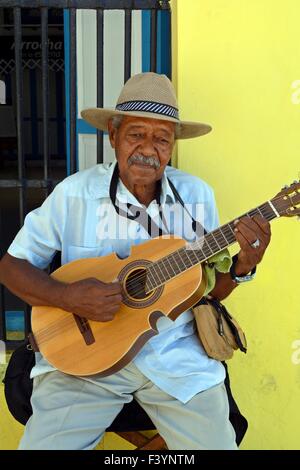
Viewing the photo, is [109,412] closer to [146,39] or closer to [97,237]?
[97,237]

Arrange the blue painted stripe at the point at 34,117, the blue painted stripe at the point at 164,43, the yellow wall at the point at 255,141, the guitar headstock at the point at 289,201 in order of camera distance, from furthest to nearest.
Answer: the blue painted stripe at the point at 34,117, the blue painted stripe at the point at 164,43, the yellow wall at the point at 255,141, the guitar headstock at the point at 289,201

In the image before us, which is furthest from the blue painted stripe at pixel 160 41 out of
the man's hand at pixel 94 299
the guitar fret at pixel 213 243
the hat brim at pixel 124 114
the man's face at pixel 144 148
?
→ the man's hand at pixel 94 299

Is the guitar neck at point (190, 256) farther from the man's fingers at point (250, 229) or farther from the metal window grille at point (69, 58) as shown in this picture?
the metal window grille at point (69, 58)

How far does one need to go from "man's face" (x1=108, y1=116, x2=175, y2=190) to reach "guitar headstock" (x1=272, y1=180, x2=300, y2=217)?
473mm

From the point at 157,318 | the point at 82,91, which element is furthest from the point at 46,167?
the point at 157,318

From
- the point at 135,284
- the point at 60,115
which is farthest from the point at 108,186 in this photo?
the point at 60,115

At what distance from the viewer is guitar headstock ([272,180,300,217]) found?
2018 millimetres

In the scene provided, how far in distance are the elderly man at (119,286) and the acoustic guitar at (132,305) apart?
53 mm

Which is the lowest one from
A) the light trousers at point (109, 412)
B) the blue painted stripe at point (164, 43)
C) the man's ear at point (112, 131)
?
the light trousers at point (109, 412)

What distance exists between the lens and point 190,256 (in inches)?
84.7

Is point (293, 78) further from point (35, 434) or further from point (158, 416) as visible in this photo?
point (35, 434)

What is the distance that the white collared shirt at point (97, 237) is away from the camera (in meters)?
2.26

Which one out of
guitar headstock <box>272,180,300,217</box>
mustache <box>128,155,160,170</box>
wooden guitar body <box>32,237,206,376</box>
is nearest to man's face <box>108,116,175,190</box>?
mustache <box>128,155,160,170</box>

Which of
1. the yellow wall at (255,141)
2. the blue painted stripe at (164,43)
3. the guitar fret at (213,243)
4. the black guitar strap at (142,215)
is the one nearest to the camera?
the guitar fret at (213,243)
